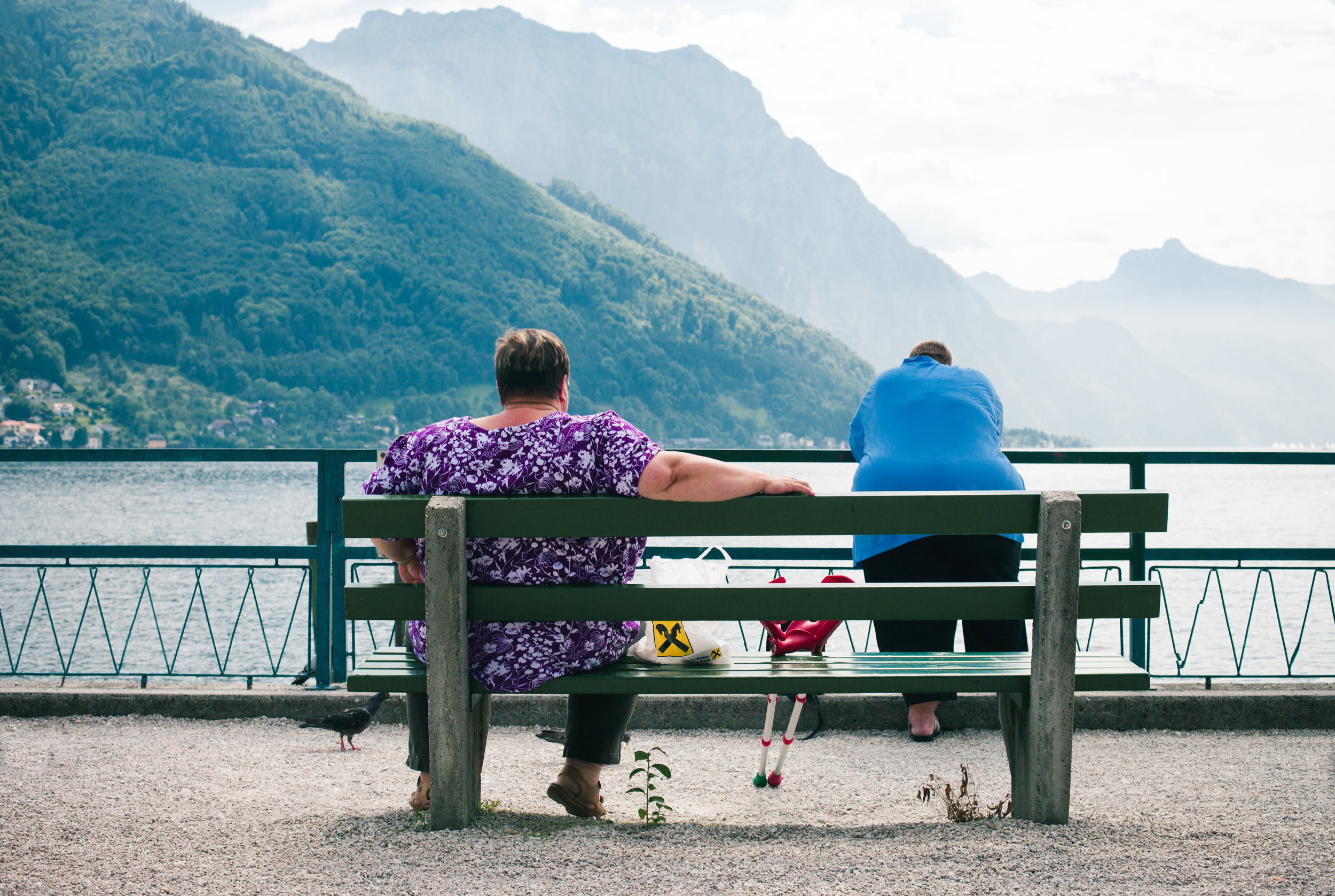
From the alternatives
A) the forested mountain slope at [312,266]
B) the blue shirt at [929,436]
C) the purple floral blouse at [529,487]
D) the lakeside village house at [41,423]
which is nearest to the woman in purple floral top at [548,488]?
the purple floral blouse at [529,487]

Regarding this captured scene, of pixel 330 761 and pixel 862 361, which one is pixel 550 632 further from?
pixel 862 361

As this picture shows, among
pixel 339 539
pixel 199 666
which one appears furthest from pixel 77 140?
pixel 339 539

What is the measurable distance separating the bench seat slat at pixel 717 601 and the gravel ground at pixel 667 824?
1.86 feet

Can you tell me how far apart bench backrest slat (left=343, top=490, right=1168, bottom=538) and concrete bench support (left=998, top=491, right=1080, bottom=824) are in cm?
6

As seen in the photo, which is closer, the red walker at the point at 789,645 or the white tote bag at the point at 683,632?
the white tote bag at the point at 683,632

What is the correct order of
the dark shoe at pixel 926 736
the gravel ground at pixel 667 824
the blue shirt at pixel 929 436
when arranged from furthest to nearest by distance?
the dark shoe at pixel 926 736 < the blue shirt at pixel 929 436 < the gravel ground at pixel 667 824

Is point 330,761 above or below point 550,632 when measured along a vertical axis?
below

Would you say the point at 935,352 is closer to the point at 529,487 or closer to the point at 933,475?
the point at 933,475

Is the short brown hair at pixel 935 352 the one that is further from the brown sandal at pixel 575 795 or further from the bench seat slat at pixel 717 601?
the brown sandal at pixel 575 795

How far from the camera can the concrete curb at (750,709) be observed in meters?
4.69

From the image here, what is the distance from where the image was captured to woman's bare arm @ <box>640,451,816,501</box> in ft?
9.05

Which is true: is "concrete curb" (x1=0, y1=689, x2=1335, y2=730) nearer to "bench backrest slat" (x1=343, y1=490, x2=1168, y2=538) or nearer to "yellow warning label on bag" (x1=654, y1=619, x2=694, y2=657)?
"yellow warning label on bag" (x1=654, y1=619, x2=694, y2=657)

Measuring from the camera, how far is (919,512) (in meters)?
2.83

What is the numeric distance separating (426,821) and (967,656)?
1631 mm
